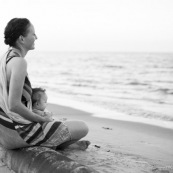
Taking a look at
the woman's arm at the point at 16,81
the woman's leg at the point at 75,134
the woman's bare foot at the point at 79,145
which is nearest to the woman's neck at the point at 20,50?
the woman's arm at the point at 16,81

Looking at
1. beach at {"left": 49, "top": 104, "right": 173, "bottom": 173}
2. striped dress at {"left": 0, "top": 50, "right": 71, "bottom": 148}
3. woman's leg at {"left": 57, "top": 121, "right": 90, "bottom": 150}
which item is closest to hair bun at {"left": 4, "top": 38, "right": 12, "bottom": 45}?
striped dress at {"left": 0, "top": 50, "right": 71, "bottom": 148}

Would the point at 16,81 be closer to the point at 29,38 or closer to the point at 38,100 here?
the point at 29,38

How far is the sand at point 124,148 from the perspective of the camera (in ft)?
10.5

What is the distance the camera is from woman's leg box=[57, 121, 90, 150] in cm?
324

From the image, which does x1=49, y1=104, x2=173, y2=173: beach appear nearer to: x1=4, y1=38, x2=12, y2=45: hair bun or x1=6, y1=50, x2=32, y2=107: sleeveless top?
x1=6, y1=50, x2=32, y2=107: sleeveless top

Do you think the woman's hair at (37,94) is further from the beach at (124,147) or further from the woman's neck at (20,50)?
the beach at (124,147)

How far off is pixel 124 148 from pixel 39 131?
1798 millimetres

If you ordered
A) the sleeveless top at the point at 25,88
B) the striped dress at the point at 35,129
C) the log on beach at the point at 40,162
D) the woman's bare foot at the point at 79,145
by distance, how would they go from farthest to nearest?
the woman's bare foot at the point at 79,145 → the striped dress at the point at 35,129 → the sleeveless top at the point at 25,88 → the log on beach at the point at 40,162

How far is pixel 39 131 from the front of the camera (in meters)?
2.93

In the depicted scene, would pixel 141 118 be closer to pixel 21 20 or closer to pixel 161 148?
pixel 161 148

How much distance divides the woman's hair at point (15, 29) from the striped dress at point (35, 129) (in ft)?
0.48

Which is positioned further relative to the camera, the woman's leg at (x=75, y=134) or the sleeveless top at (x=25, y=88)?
the woman's leg at (x=75, y=134)

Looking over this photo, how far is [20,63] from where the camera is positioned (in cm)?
261

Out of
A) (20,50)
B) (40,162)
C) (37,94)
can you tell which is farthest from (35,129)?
(20,50)
